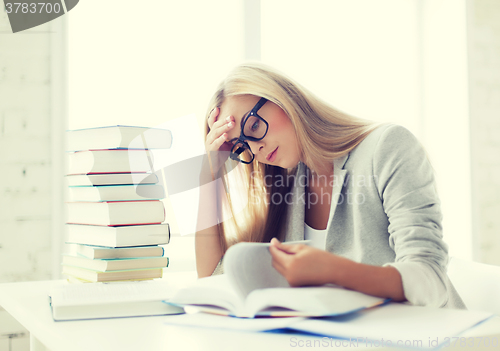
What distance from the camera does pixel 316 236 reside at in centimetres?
107

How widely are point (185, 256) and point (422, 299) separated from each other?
1.29m

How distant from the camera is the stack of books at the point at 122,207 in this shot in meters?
0.83

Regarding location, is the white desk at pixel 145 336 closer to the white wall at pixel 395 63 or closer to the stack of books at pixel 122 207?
the stack of books at pixel 122 207

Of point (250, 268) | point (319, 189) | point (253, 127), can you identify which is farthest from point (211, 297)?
point (319, 189)

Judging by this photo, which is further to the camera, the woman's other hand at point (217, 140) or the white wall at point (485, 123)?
the white wall at point (485, 123)

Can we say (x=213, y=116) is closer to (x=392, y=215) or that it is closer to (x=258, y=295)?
(x=392, y=215)

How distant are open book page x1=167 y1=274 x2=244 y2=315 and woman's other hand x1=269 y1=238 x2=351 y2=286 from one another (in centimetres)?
7

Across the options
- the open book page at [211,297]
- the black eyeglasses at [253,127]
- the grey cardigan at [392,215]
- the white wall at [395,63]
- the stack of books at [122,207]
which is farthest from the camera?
the white wall at [395,63]

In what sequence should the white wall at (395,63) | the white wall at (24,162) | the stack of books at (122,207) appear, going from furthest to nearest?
1. the white wall at (395,63)
2. the white wall at (24,162)
3. the stack of books at (122,207)

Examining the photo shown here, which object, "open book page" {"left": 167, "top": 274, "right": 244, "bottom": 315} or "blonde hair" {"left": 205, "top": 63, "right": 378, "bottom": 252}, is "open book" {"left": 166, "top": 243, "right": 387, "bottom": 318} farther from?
"blonde hair" {"left": 205, "top": 63, "right": 378, "bottom": 252}

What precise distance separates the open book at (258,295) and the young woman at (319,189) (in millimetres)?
28

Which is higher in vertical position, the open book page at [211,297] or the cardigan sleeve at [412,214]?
the cardigan sleeve at [412,214]

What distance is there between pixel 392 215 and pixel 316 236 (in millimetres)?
327

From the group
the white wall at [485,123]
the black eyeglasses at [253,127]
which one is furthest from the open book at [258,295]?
the white wall at [485,123]
